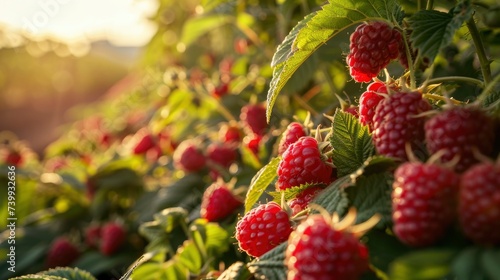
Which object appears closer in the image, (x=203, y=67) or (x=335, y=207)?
(x=335, y=207)

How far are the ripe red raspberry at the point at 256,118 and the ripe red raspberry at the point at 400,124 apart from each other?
92cm

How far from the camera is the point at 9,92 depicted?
10766 millimetres

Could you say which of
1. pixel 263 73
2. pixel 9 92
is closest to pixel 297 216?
pixel 263 73

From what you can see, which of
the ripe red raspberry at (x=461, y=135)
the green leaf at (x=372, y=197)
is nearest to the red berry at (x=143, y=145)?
the green leaf at (x=372, y=197)

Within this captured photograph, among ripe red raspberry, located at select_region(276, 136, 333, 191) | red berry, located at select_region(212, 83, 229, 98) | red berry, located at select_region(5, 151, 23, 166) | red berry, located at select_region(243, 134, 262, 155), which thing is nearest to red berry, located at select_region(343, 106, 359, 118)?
ripe red raspberry, located at select_region(276, 136, 333, 191)

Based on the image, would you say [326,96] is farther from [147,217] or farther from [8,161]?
[8,161]

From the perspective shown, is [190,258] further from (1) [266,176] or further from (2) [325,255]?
(2) [325,255]

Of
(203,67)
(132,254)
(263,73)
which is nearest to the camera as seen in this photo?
(263,73)

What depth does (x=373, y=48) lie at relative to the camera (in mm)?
797

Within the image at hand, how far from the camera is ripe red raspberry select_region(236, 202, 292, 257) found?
794mm

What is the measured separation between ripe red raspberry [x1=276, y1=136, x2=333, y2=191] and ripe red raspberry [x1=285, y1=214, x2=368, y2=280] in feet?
0.65

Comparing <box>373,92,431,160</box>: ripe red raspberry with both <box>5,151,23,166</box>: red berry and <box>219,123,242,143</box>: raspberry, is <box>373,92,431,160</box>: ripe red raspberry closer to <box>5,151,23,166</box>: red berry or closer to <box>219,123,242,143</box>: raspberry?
<box>219,123,242,143</box>: raspberry

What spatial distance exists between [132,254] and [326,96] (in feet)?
2.81

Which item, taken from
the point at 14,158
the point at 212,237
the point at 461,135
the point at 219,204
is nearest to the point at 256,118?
the point at 219,204
